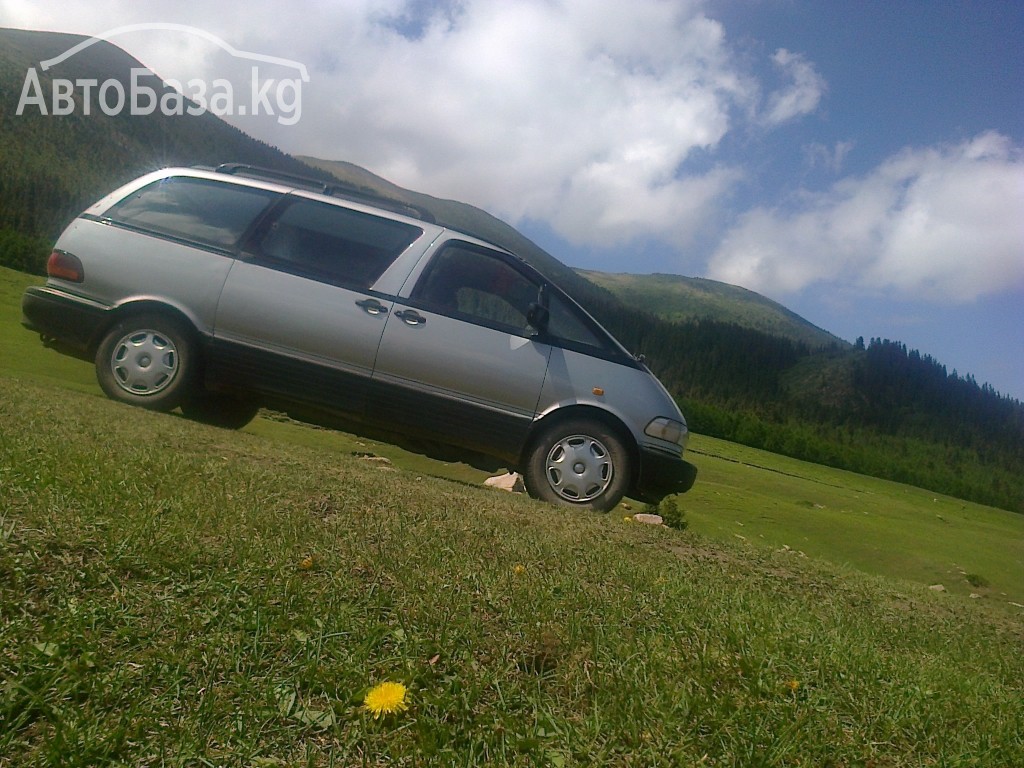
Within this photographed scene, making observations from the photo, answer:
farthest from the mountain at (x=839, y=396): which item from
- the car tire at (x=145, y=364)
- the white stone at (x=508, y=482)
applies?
the car tire at (x=145, y=364)

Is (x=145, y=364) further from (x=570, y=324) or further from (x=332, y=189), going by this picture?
(x=570, y=324)

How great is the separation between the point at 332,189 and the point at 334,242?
632mm

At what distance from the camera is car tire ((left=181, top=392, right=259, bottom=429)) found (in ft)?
21.3

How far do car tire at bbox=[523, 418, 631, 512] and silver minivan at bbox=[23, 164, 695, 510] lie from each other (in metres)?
0.01

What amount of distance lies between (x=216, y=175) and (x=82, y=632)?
18.6 ft

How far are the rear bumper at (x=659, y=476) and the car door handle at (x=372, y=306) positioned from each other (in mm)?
2443

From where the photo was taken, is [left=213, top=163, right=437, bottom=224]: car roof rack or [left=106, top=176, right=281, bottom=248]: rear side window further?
[left=213, top=163, right=437, bottom=224]: car roof rack

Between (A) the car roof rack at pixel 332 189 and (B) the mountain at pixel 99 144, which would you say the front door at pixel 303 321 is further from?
(B) the mountain at pixel 99 144

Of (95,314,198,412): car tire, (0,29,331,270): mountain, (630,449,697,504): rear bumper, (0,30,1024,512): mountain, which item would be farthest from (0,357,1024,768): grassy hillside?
(0,29,331,270): mountain

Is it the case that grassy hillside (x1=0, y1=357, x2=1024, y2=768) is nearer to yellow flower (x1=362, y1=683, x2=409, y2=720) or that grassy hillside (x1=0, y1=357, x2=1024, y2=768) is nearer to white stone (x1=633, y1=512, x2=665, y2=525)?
yellow flower (x1=362, y1=683, x2=409, y2=720)

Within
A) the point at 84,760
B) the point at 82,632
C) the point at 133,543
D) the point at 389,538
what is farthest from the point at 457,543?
the point at 84,760

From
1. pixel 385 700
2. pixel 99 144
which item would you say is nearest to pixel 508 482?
pixel 385 700

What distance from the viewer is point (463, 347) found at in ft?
19.8

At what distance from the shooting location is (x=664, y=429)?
240 inches
